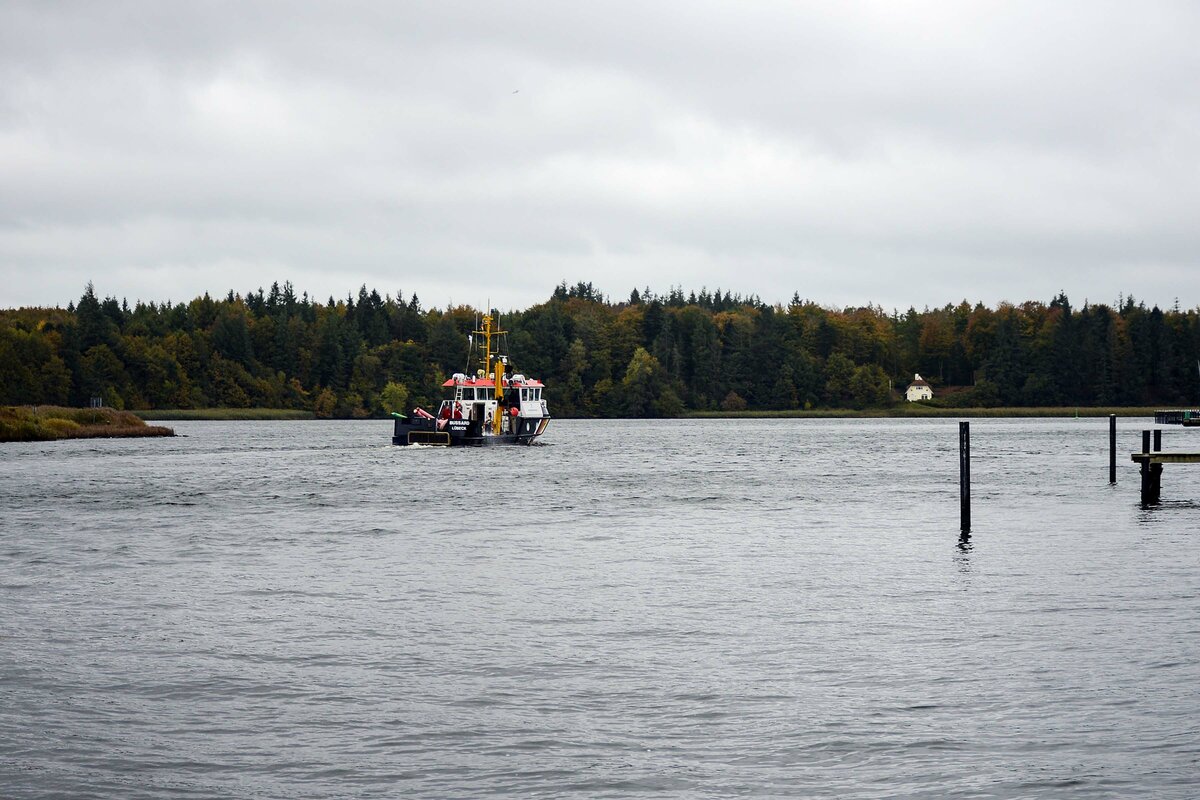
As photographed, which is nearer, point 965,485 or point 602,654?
point 602,654

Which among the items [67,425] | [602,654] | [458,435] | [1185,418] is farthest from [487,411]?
[602,654]

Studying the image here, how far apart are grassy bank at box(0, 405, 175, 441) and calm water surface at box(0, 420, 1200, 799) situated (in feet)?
249

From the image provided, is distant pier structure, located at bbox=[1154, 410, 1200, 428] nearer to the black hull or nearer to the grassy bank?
the black hull

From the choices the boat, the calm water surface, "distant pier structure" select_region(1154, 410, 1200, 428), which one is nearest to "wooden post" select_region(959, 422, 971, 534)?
the calm water surface

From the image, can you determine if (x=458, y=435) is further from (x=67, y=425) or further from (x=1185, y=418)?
(x=1185, y=418)

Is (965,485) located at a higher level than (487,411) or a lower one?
lower

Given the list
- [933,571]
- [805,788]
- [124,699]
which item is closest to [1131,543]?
[933,571]

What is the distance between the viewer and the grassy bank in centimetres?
11488

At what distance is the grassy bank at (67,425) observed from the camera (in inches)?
4523

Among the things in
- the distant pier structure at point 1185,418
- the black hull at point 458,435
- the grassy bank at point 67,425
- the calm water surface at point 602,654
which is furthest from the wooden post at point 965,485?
the grassy bank at point 67,425

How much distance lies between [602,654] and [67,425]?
115 m

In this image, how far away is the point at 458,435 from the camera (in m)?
97.0

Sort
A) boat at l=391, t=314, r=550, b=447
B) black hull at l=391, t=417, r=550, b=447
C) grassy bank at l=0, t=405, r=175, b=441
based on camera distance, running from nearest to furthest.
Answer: black hull at l=391, t=417, r=550, b=447 → boat at l=391, t=314, r=550, b=447 → grassy bank at l=0, t=405, r=175, b=441

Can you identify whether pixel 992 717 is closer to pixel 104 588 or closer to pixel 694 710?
pixel 694 710
